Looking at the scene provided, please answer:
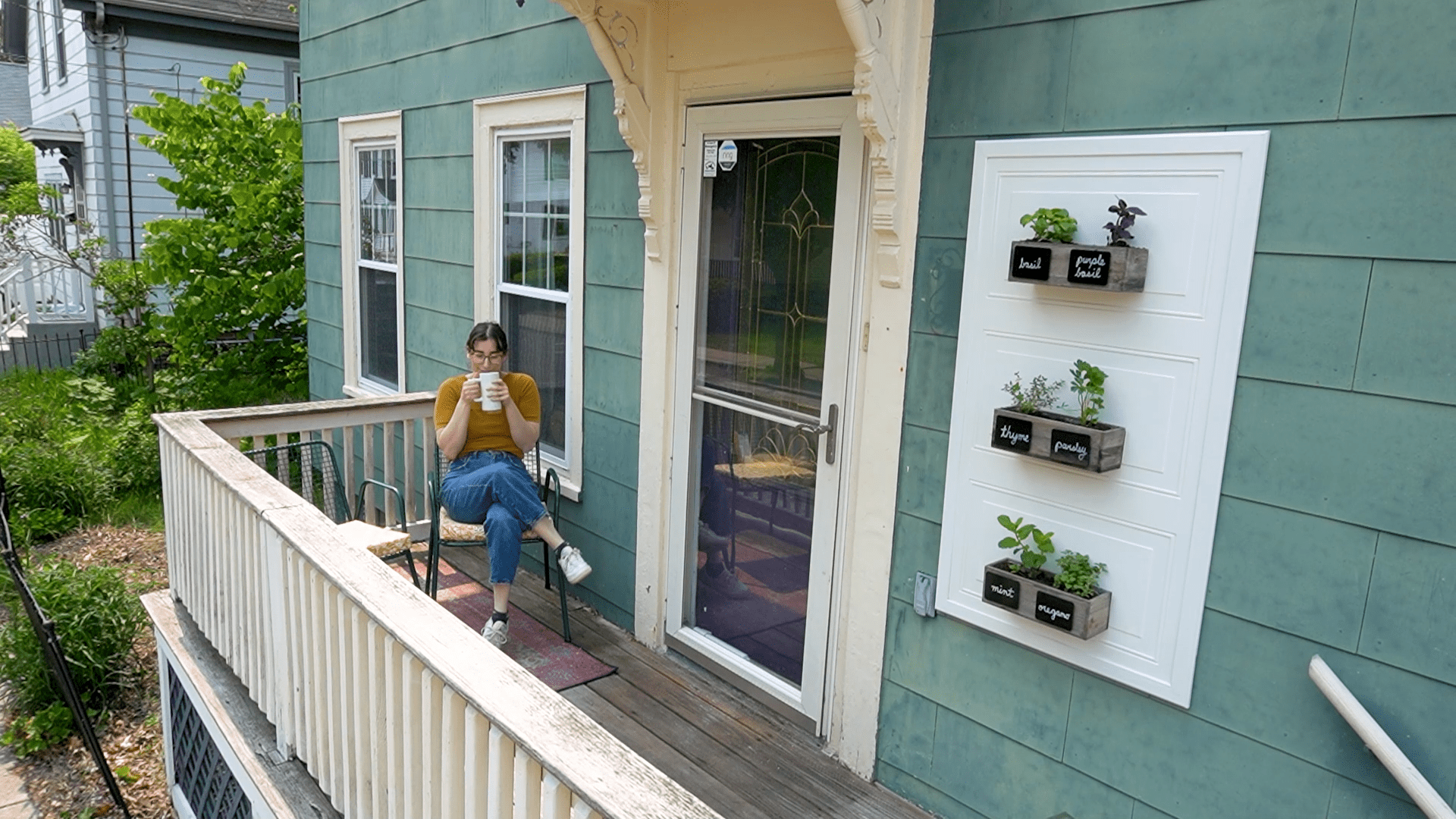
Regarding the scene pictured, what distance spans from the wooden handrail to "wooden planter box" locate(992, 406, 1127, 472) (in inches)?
22.5

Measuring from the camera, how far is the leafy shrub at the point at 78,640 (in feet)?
14.6

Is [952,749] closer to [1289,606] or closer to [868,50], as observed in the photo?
[1289,606]

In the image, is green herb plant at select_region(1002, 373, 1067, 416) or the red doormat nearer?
green herb plant at select_region(1002, 373, 1067, 416)

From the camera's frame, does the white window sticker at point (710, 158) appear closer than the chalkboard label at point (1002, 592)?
No

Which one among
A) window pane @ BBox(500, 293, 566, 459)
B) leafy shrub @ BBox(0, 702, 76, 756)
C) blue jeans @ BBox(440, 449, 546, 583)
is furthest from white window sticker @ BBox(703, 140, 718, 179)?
leafy shrub @ BBox(0, 702, 76, 756)

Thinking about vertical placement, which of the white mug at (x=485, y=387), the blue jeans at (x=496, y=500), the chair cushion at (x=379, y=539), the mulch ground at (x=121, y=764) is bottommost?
the mulch ground at (x=121, y=764)

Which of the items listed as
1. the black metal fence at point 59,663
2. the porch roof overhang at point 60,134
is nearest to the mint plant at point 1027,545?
the black metal fence at point 59,663

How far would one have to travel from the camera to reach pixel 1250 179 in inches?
78.5

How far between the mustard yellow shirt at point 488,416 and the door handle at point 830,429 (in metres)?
1.36

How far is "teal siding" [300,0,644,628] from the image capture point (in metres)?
3.89

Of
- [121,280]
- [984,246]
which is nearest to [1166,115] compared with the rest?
[984,246]

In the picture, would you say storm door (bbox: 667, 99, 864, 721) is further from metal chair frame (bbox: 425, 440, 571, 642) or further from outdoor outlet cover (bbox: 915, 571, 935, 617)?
metal chair frame (bbox: 425, 440, 571, 642)

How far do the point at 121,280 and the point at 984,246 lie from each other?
9423mm

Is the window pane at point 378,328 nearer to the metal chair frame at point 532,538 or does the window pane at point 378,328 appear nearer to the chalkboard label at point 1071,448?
the metal chair frame at point 532,538
